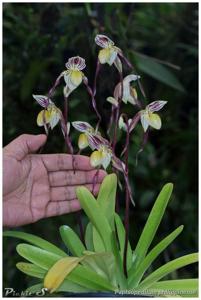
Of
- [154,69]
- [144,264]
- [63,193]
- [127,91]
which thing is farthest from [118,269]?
[154,69]

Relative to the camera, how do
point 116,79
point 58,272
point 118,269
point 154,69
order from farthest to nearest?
1. point 154,69
2. point 116,79
3. point 118,269
4. point 58,272

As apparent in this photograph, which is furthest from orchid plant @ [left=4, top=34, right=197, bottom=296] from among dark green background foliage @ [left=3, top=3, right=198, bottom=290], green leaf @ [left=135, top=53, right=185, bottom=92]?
green leaf @ [left=135, top=53, right=185, bottom=92]

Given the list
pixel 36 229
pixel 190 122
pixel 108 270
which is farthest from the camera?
pixel 190 122

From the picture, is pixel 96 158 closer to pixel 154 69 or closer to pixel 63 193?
pixel 63 193

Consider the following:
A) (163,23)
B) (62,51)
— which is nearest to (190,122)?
(163,23)

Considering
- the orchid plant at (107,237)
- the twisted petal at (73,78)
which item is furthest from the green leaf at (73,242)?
the twisted petal at (73,78)

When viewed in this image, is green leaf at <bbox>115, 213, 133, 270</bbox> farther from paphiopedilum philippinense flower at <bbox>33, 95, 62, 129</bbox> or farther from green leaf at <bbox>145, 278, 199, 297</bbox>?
paphiopedilum philippinense flower at <bbox>33, 95, 62, 129</bbox>

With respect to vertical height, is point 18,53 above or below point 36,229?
above

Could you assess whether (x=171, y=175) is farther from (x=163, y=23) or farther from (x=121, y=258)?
(x=121, y=258)
